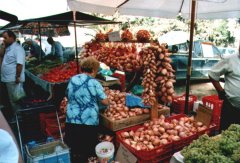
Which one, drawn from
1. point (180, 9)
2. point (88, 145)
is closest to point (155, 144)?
point (88, 145)

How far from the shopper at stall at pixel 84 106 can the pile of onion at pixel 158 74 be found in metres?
0.66

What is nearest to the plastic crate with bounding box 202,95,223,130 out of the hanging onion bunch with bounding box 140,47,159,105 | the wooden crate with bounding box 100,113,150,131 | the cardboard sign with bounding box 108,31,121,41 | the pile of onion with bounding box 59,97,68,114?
the wooden crate with bounding box 100,113,150,131

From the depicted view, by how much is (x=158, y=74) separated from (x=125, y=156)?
1235 millimetres

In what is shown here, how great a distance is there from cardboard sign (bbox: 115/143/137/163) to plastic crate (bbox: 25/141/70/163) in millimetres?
687

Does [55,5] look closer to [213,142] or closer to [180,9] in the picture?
[180,9]

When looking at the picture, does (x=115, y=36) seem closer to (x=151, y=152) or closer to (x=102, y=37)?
(x=102, y=37)

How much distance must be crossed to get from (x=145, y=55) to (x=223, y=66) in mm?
1294

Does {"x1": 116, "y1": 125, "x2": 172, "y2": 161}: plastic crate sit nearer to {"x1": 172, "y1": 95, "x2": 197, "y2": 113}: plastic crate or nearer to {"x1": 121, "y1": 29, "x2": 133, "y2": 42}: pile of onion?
{"x1": 172, "y1": 95, "x2": 197, "y2": 113}: plastic crate

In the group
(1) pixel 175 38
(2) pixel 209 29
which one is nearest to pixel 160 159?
(1) pixel 175 38

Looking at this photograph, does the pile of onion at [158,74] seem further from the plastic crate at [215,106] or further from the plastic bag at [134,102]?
the plastic crate at [215,106]

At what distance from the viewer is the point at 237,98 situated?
147 inches

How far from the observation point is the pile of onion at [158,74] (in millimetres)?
3467

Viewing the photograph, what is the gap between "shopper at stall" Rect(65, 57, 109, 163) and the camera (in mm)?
3412

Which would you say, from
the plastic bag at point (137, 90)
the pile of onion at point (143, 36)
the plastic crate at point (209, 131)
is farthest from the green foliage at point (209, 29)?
the plastic crate at point (209, 131)
